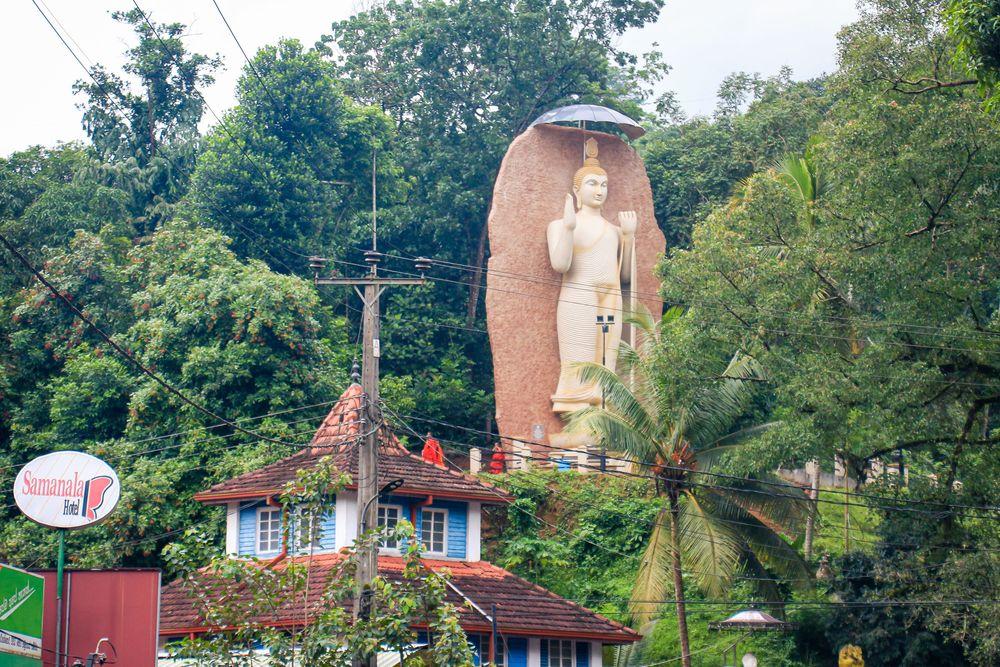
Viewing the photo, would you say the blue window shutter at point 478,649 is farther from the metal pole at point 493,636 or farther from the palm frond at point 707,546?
the palm frond at point 707,546

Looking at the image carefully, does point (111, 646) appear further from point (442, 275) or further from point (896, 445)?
point (442, 275)

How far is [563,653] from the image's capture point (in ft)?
84.5

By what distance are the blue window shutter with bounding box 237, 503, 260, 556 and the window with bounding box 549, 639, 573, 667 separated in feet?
19.7

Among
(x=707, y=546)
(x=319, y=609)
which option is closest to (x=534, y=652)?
(x=707, y=546)

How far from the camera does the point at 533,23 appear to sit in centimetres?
4350

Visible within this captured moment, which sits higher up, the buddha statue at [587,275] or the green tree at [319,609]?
the buddha statue at [587,275]

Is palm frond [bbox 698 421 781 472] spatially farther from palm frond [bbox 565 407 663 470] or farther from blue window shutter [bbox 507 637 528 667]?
blue window shutter [bbox 507 637 528 667]

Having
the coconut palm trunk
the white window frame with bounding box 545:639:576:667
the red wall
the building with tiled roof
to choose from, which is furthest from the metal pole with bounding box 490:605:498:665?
the red wall

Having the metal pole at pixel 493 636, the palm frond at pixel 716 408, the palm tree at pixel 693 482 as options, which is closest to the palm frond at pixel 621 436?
the palm tree at pixel 693 482

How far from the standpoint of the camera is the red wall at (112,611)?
19.2 metres

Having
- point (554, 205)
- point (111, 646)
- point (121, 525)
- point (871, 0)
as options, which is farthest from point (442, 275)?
point (111, 646)

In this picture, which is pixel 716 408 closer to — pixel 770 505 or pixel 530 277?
pixel 770 505

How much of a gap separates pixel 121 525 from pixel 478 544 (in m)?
8.02

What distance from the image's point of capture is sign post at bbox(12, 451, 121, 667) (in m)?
19.0
